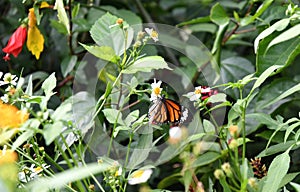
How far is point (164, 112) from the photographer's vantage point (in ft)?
2.16

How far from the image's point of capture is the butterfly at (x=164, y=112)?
0.65m

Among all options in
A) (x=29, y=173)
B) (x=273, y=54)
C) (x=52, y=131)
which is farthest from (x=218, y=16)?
(x=52, y=131)

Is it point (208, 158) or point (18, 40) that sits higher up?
point (18, 40)

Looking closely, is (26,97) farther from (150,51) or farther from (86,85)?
(86,85)

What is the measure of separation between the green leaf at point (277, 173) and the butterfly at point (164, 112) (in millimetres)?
130

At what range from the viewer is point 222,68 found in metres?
1.12

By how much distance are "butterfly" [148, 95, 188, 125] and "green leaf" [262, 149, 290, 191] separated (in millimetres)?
130

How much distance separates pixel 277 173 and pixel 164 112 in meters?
0.15

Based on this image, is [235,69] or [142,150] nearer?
[142,150]

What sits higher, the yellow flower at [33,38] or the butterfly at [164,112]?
the yellow flower at [33,38]

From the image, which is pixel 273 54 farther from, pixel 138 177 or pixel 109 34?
pixel 138 177

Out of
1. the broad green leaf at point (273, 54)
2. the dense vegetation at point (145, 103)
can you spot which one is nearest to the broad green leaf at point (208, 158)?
the dense vegetation at point (145, 103)

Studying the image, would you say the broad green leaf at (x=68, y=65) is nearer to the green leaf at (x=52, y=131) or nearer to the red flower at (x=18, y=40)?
the red flower at (x=18, y=40)

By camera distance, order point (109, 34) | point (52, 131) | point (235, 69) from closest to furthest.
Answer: point (52, 131), point (109, 34), point (235, 69)
